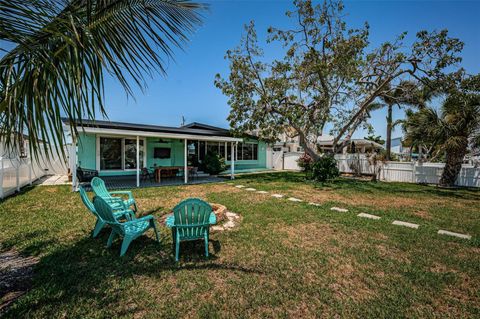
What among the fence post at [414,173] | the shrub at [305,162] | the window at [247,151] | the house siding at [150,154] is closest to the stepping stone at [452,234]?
the fence post at [414,173]

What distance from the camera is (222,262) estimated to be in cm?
370

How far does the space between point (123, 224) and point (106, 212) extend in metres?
0.41

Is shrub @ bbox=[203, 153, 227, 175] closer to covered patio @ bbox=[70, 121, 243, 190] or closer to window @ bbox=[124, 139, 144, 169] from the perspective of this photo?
covered patio @ bbox=[70, 121, 243, 190]

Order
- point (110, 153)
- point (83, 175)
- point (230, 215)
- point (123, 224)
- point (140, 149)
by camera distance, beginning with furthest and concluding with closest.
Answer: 1. point (140, 149)
2. point (110, 153)
3. point (83, 175)
4. point (230, 215)
5. point (123, 224)

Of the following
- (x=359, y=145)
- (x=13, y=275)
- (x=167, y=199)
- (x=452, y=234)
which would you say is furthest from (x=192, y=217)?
(x=359, y=145)

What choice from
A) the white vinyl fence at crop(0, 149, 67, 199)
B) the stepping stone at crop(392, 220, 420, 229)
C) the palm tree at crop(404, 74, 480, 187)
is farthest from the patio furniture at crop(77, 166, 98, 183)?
the palm tree at crop(404, 74, 480, 187)

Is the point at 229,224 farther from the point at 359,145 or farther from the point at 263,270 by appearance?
the point at 359,145

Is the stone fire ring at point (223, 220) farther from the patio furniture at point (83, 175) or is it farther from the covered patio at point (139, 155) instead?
the patio furniture at point (83, 175)

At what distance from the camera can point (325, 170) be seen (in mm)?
13375

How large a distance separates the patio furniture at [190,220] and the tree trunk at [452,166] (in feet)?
43.1

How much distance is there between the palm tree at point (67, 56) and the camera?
54.7 inches

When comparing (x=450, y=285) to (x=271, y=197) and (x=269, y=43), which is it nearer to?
(x=271, y=197)

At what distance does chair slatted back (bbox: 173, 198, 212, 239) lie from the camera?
382 cm

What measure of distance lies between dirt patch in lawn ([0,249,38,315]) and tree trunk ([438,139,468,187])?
51.3 ft
